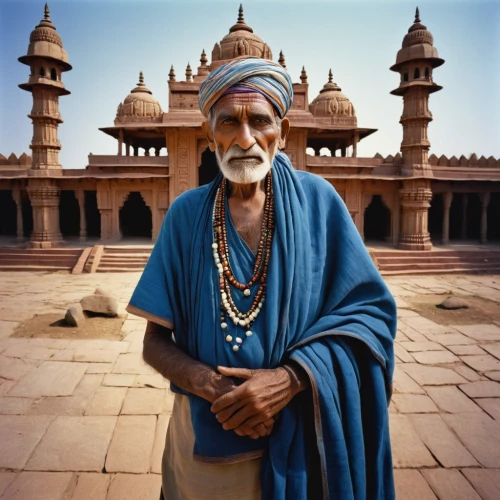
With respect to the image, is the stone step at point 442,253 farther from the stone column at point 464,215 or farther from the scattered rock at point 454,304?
the scattered rock at point 454,304

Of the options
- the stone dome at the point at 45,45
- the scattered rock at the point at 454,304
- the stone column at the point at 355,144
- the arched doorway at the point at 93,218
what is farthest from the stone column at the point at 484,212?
the arched doorway at the point at 93,218

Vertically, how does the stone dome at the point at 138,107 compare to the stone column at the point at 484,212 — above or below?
above

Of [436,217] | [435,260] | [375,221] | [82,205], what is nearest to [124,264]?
[82,205]

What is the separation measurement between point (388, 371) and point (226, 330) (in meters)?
0.61

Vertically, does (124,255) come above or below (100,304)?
above

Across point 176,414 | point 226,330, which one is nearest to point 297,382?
point 226,330

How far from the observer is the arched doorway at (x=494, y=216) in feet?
64.1

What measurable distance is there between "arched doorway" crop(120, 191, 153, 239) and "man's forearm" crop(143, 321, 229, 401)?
64.5ft

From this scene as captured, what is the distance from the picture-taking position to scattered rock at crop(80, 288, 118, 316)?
698 centimetres

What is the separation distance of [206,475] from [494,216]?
22680mm

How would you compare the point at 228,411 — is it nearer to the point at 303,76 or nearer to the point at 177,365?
the point at 177,365

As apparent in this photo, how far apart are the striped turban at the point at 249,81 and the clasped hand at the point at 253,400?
991 millimetres

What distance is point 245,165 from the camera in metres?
1.46

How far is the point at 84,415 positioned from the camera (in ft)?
12.2
